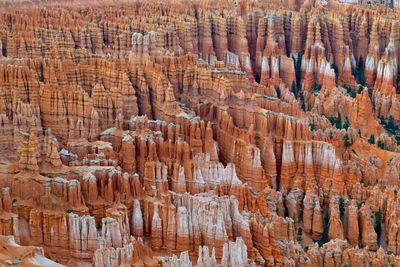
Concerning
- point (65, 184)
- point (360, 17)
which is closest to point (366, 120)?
point (360, 17)

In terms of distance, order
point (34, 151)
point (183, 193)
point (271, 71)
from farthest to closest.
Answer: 1. point (271, 71)
2. point (183, 193)
3. point (34, 151)

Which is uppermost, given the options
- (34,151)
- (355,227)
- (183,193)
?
(34,151)

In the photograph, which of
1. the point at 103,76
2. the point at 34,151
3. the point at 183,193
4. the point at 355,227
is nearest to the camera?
the point at 34,151

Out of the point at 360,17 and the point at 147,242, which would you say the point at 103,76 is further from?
the point at 360,17

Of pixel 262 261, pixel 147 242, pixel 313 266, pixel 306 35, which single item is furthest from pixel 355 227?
pixel 306 35

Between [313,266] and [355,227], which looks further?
[355,227]

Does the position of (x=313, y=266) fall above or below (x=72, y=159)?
→ below

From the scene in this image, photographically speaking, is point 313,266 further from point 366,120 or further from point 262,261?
point 366,120
